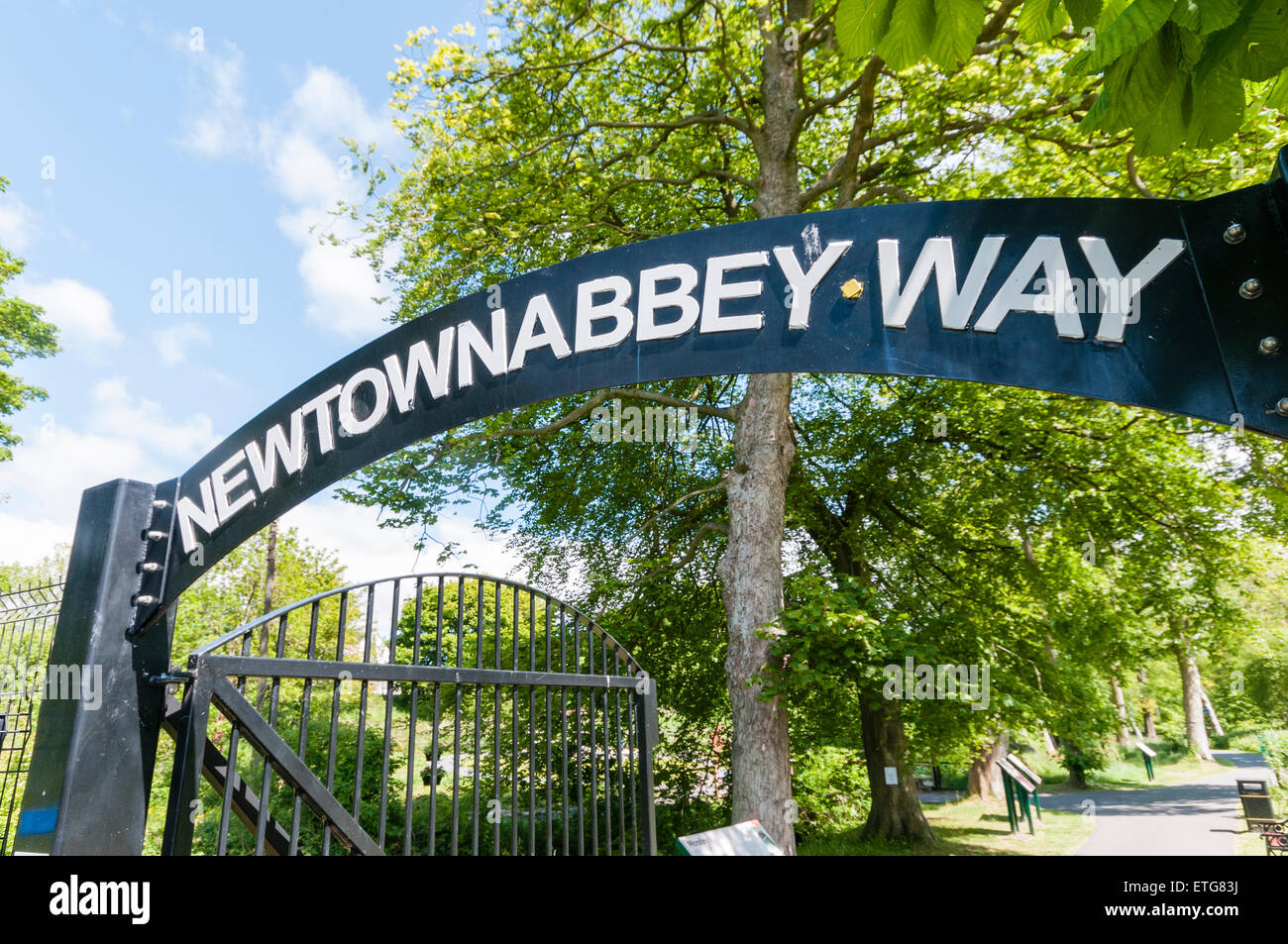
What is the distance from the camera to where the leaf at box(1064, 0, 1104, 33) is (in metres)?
1.93

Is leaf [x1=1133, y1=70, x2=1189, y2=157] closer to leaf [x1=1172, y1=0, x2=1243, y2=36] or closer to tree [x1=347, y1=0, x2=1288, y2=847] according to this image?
leaf [x1=1172, y1=0, x2=1243, y2=36]

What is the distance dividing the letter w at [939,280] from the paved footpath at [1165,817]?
15.4 m

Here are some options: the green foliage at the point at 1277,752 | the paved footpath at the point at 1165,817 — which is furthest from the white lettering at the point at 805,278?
the green foliage at the point at 1277,752

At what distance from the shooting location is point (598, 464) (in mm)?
14641

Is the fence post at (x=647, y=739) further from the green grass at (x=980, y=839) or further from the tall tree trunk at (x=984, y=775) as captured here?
the tall tree trunk at (x=984, y=775)

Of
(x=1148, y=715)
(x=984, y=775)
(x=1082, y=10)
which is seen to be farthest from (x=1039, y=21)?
(x=1148, y=715)

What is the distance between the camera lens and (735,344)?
2.23 metres

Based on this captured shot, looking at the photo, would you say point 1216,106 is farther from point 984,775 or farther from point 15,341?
point 15,341

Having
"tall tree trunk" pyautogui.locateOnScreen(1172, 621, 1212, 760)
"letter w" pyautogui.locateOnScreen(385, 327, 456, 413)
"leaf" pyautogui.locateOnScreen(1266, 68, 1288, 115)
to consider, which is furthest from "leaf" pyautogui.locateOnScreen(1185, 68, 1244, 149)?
"tall tree trunk" pyautogui.locateOnScreen(1172, 621, 1212, 760)

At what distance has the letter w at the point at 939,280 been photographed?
6.33ft

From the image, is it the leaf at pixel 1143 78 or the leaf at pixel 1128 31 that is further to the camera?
the leaf at pixel 1143 78

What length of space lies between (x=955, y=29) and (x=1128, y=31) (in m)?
0.45
